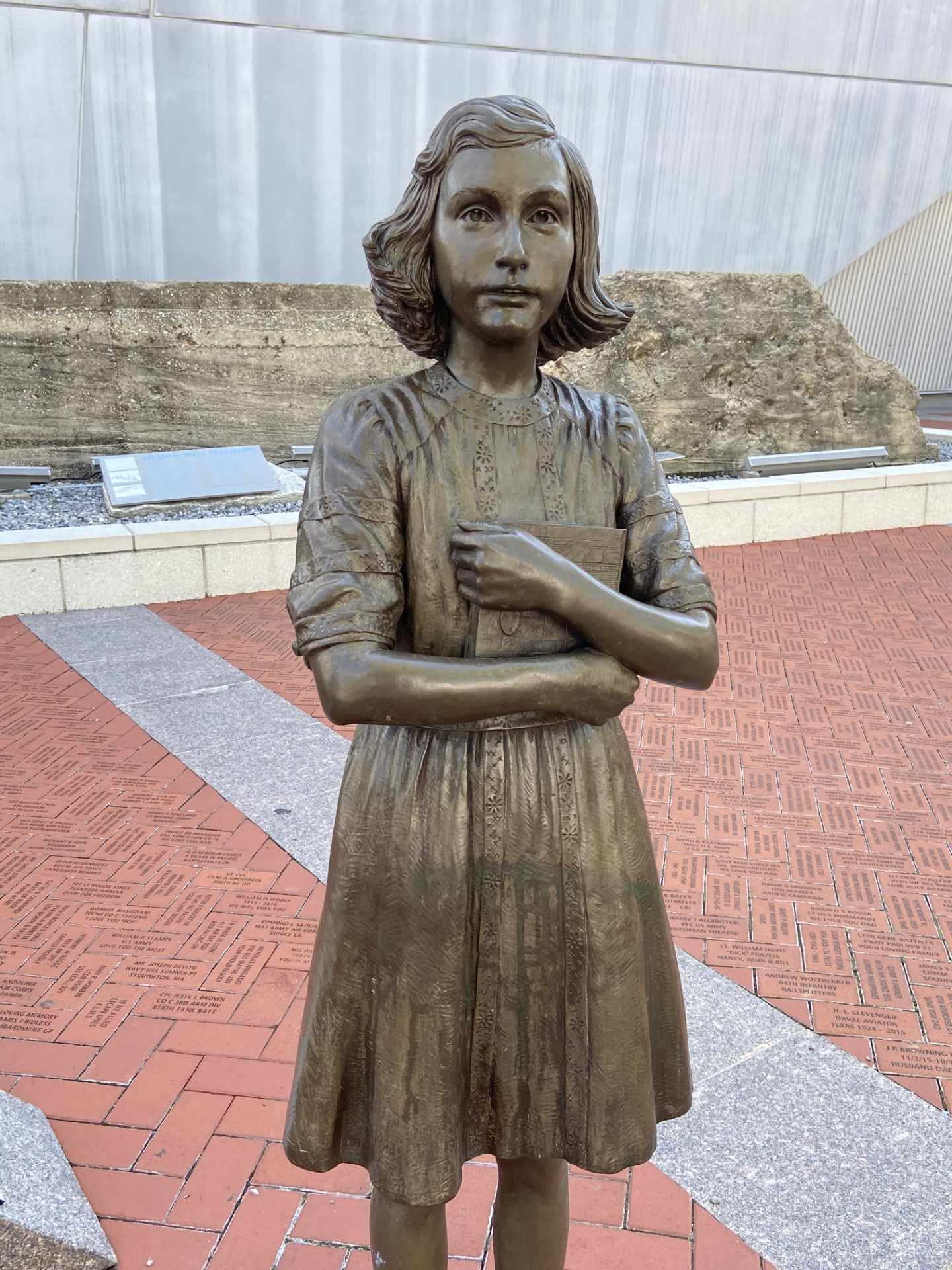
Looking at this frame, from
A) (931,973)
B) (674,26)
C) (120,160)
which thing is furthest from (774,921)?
(674,26)

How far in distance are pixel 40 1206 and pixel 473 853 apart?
5.93 ft

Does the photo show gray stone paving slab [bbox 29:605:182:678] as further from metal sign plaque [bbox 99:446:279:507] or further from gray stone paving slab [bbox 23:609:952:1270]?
gray stone paving slab [bbox 23:609:952:1270]

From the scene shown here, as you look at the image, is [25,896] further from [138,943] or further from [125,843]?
[138,943]

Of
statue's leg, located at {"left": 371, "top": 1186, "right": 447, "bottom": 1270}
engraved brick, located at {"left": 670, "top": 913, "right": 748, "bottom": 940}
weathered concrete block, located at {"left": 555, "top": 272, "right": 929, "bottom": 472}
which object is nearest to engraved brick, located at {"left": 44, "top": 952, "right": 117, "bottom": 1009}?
statue's leg, located at {"left": 371, "top": 1186, "right": 447, "bottom": 1270}

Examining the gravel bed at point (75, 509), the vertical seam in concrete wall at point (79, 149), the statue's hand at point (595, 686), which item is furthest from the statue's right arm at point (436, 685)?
the vertical seam in concrete wall at point (79, 149)

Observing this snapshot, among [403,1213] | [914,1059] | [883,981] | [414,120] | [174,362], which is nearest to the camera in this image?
[403,1213]

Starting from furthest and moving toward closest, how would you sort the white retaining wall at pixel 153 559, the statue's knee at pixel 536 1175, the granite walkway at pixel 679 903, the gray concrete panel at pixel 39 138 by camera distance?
1. the gray concrete panel at pixel 39 138
2. the white retaining wall at pixel 153 559
3. the granite walkway at pixel 679 903
4. the statue's knee at pixel 536 1175

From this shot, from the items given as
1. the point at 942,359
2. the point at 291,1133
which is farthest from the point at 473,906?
the point at 942,359

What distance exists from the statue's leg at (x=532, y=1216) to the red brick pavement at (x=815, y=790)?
1638mm

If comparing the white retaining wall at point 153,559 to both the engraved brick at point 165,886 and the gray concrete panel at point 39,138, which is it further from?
the gray concrete panel at point 39,138

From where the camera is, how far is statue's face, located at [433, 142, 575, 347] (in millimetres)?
1744

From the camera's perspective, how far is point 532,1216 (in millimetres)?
2217

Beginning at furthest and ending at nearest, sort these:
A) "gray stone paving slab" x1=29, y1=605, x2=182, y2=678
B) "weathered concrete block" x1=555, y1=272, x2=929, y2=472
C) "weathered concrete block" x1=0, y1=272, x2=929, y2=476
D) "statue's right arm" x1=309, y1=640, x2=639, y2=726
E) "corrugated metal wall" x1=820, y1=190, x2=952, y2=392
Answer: "corrugated metal wall" x1=820, y1=190, x2=952, y2=392
"weathered concrete block" x1=555, y1=272, x2=929, y2=472
"weathered concrete block" x1=0, y1=272, x2=929, y2=476
"gray stone paving slab" x1=29, y1=605, x2=182, y2=678
"statue's right arm" x1=309, y1=640, x2=639, y2=726

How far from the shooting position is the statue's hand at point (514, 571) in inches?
67.4
